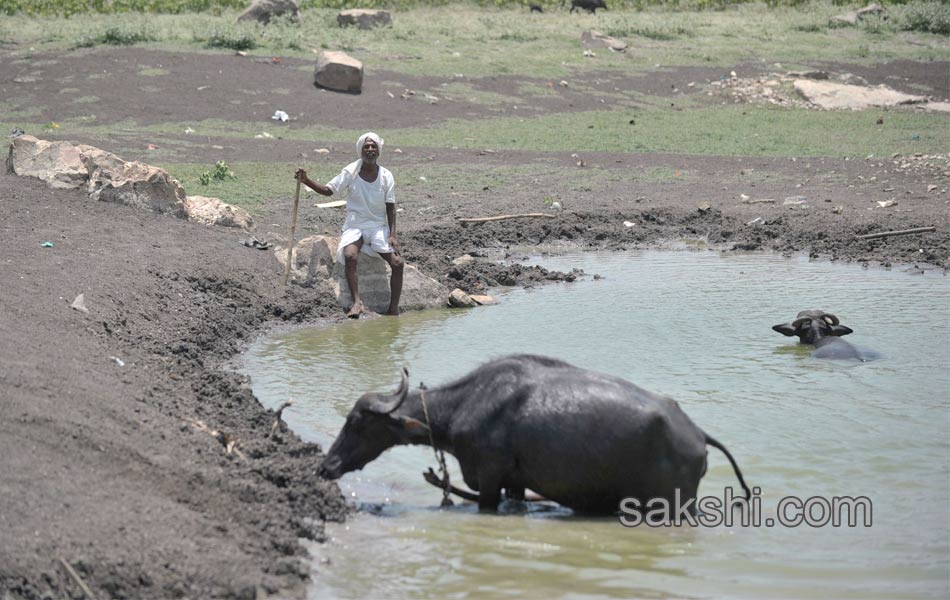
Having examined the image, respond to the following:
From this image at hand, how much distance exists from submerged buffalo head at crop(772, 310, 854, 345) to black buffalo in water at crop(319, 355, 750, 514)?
4437 millimetres

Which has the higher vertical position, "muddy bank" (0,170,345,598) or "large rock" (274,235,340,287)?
"muddy bank" (0,170,345,598)

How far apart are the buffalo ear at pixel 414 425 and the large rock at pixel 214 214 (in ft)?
26.1

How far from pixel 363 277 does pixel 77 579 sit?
8.12m

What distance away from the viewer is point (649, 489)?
6.89m

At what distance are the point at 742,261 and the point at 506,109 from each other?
449 inches

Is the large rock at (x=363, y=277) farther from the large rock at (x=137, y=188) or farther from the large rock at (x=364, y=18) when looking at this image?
the large rock at (x=364, y=18)

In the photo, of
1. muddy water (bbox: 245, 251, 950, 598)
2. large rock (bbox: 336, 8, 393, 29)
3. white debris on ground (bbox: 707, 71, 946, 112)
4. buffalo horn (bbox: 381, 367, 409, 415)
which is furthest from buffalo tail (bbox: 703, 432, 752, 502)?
large rock (bbox: 336, 8, 393, 29)

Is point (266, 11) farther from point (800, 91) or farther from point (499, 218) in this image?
point (499, 218)

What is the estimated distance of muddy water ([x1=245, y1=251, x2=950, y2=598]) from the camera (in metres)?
6.43

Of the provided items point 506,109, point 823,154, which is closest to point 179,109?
point 506,109

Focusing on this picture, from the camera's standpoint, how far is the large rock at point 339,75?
2589 centimetres

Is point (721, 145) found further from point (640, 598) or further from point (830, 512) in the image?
point (640, 598)

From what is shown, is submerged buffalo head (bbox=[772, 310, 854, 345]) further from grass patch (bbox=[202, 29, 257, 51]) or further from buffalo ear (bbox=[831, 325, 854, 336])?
grass patch (bbox=[202, 29, 257, 51])

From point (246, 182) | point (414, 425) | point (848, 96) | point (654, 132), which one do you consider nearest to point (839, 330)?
point (414, 425)
